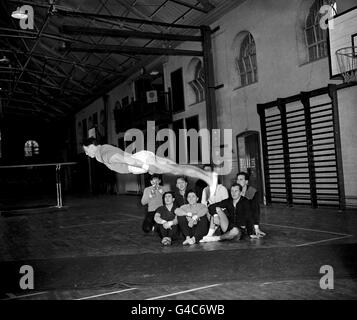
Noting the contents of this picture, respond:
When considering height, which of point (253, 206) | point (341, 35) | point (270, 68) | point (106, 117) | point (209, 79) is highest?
point (106, 117)

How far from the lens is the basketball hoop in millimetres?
7280

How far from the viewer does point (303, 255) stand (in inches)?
187

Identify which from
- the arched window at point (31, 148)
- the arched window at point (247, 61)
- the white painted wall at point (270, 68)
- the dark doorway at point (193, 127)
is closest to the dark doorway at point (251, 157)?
the white painted wall at point (270, 68)

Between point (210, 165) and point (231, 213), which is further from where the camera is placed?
point (210, 165)

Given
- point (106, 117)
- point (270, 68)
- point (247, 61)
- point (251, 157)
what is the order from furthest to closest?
1. point (106, 117)
2. point (247, 61)
3. point (251, 157)
4. point (270, 68)

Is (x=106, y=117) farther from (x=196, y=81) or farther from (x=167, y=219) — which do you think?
(x=167, y=219)

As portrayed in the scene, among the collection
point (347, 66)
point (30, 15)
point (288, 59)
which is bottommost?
point (347, 66)

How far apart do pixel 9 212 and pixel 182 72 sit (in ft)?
24.8

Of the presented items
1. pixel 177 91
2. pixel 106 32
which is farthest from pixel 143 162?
pixel 177 91

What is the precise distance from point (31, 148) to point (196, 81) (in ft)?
70.4

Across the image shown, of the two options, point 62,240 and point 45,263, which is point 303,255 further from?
point 62,240

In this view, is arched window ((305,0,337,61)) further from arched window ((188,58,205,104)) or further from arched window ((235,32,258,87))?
arched window ((188,58,205,104))

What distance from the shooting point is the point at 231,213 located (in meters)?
5.98
